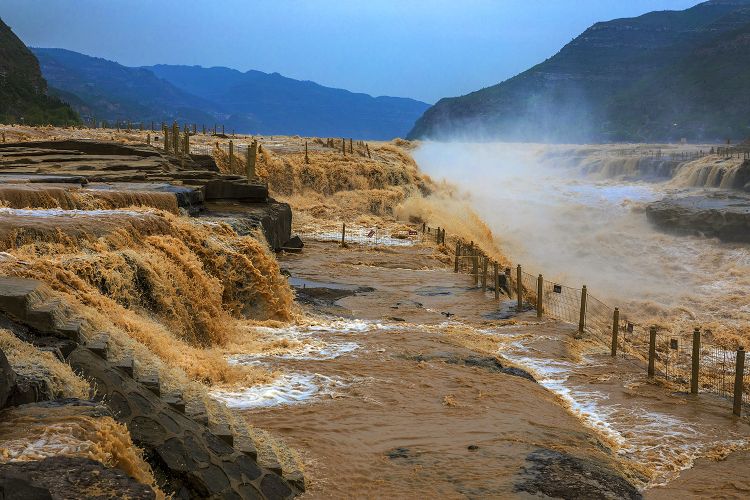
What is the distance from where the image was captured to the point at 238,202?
22.2 meters

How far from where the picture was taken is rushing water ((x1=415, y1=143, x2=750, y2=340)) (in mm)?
28688


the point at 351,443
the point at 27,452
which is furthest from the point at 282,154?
the point at 27,452

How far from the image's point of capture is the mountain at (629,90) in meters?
123

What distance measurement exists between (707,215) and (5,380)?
42432 mm

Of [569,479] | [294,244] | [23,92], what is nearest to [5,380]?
[569,479]

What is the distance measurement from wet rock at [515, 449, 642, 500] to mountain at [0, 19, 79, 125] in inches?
1986

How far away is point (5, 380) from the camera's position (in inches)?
225

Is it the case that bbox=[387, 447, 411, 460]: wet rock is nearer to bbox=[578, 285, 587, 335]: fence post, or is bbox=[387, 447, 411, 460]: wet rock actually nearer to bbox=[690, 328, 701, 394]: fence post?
bbox=[690, 328, 701, 394]: fence post

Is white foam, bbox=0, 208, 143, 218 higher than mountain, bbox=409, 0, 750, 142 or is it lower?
lower

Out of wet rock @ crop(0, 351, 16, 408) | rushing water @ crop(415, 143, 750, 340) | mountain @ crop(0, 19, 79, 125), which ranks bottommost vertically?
rushing water @ crop(415, 143, 750, 340)

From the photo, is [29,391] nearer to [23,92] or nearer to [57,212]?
[57,212]

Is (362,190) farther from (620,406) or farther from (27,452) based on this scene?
(27,452)

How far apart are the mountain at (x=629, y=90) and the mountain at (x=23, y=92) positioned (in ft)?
272

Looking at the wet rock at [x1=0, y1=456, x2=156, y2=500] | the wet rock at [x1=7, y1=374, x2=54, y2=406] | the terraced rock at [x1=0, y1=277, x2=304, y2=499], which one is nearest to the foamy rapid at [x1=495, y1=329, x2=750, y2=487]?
the terraced rock at [x1=0, y1=277, x2=304, y2=499]
